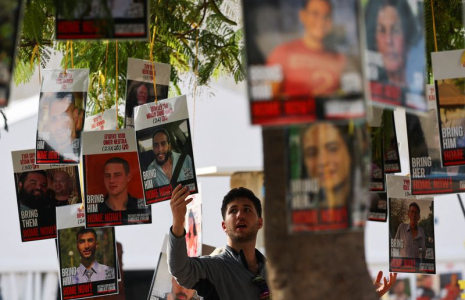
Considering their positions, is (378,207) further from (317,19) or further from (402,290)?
(402,290)

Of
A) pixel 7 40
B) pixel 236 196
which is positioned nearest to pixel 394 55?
pixel 7 40

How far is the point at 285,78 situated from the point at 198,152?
4.92m

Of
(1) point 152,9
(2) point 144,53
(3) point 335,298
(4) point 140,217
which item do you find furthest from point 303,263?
(2) point 144,53

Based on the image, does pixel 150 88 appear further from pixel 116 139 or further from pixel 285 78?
pixel 285 78

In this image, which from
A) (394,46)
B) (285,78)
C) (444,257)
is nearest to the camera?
(285,78)

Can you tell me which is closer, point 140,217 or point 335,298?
point 335,298

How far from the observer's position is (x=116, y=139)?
3.49 metres

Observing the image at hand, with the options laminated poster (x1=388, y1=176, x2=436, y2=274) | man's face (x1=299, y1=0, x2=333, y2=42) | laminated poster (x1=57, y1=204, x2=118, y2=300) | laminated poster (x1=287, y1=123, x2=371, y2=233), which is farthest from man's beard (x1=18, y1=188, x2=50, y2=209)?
man's face (x1=299, y1=0, x2=333, y2=42)

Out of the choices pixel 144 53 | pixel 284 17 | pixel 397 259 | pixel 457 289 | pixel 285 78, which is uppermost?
pixel 144 53

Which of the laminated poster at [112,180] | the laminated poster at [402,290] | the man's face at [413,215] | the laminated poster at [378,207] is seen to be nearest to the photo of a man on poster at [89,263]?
the laminated poster at [112,180]

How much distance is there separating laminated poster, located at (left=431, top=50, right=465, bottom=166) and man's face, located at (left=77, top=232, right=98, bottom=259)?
178 cm

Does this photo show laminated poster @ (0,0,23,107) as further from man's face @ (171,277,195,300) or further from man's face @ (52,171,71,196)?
man's face @ (171,277,195,300)

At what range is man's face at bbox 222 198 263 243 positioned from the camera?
3768 mm

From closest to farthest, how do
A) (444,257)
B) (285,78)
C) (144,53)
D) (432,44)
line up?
(285,78) < (432,44) < (144,53) < (444,257)
